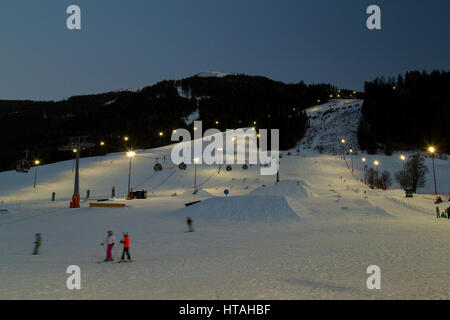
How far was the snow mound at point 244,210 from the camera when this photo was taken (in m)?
24.1

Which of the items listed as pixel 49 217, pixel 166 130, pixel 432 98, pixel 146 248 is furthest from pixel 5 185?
pixel 432 98

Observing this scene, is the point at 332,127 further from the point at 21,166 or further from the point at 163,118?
the point at 21,166

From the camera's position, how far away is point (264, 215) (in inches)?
957

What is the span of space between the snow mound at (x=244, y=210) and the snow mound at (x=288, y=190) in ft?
23.4

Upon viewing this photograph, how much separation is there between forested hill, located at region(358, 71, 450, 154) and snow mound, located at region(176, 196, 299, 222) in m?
69.0

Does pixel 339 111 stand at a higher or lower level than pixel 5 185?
higher

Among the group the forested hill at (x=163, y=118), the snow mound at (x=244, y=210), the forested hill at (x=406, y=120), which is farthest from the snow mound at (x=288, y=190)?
the forested hill at (x=163, y=118)

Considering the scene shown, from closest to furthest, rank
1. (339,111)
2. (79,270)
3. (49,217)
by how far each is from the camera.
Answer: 1. (79,270)
2. (49,217)
3. (339,111)

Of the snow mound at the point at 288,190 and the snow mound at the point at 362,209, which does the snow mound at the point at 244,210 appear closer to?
the snow mound at the point at 362,209

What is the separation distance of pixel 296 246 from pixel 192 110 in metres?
157

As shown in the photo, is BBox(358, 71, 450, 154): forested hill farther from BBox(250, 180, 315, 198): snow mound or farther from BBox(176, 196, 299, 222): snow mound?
BBox(176, 196, 299, 222): snow mound

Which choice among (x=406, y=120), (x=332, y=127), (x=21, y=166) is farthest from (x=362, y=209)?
(x=332, y=127)

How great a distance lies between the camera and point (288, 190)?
117 ft
